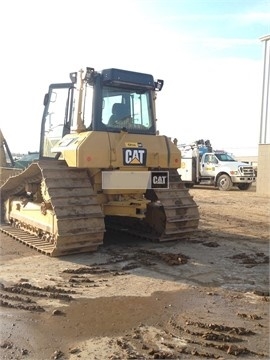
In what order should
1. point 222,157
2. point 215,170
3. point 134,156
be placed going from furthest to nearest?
point 222,157 → point 215,170 → point 134,156

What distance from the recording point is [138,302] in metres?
5.14

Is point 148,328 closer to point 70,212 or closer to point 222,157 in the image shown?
point 70,212

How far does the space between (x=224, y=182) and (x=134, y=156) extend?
52.1ft

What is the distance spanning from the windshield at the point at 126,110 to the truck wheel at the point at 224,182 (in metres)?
15.0

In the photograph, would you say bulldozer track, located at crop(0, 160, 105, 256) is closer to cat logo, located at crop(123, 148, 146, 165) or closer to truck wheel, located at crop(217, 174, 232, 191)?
cat logo, located at crop(123, 148, 146, 165)

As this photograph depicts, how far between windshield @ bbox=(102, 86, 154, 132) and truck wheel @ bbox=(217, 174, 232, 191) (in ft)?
49.1

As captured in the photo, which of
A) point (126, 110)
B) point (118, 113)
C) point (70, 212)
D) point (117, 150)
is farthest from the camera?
point (126, 110)

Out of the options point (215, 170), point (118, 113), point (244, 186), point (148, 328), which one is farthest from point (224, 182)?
point (148, 328)

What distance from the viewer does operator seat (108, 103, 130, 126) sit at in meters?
8.18

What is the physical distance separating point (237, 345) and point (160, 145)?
16.3 feet

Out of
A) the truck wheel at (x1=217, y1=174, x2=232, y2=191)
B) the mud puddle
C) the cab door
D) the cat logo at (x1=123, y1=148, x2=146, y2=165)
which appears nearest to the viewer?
the mud puddle

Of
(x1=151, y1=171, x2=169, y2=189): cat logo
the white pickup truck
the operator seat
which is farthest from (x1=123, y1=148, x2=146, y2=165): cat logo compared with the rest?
the white pickup truck

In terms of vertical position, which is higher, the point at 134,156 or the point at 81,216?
the point at 134,156

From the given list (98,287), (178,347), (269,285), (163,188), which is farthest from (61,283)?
(163,188)
